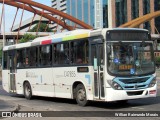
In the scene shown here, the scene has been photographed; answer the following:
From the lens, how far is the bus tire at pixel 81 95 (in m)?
15.3

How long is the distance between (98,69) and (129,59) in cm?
114

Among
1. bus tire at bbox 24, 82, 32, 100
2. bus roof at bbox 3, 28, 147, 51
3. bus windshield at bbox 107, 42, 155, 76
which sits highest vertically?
bus roof at bbox 3, 28, 147, 51

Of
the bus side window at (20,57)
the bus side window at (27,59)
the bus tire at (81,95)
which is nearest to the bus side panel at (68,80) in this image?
the bus tire at (81,95)

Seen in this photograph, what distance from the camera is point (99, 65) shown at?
567 inches

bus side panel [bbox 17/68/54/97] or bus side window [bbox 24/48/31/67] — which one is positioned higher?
bus side window [bbox 24/48/31/67]

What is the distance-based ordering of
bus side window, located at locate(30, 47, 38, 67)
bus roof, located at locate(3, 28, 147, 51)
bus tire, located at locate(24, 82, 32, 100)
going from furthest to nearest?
1. bus tire, located at locate(24, 82, 32, 100)
2. bus side window, located at locate(30, 47, 38, 67)
3. bus roof, located at locate(3, 28, 147, 51)

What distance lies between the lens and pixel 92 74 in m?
14.8

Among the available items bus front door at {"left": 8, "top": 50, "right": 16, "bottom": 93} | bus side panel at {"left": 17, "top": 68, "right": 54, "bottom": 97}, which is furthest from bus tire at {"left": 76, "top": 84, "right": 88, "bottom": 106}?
bus front door at {"left": 8, "top": 50, "right": 16, "bottom": 93}

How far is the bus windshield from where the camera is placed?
14.1m

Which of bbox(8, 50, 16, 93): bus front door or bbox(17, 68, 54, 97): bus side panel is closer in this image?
bbox(17, 68, 54, 97): bus side panel

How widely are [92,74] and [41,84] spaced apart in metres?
4.65

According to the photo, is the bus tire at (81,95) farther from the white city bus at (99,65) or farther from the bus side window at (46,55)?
the bus side window at (46,55)

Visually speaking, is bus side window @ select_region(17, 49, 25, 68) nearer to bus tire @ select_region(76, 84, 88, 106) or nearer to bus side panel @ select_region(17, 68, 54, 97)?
bus side panel @ select_region(17, 68, 54, 97)

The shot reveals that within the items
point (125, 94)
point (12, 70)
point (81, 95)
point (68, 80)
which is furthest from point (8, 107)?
point (12, 70)
